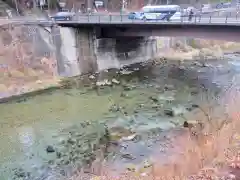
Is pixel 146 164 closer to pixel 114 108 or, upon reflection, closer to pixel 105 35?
pixel 114 108

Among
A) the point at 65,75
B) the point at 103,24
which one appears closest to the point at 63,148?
the point at 65,75

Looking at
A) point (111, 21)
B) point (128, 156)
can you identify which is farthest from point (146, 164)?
point (111, 21)

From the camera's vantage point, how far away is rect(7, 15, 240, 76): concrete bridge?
2766 cm

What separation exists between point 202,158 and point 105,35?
2576 centimetres

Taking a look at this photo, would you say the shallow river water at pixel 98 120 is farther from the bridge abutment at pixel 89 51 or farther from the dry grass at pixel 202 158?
the bridge abutment at pixel 89 51

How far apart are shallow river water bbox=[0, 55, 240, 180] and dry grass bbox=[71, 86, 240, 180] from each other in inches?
67.8

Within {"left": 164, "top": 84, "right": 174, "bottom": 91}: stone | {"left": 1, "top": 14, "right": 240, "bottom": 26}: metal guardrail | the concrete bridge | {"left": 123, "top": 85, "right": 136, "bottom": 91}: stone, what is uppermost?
{"left": 1, "top": 14, "right": 240, "bottom": 26}: metal guardrail

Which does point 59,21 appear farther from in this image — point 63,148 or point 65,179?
point 65,179

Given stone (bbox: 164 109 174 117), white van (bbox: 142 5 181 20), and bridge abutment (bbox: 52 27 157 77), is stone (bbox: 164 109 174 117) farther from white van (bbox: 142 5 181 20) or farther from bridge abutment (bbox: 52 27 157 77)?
bridge abutment (bbox: 52 27 157 77)

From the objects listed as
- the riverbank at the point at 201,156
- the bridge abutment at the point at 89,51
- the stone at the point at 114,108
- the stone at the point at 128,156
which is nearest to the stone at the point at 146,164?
the riverbank at the point at 201,156

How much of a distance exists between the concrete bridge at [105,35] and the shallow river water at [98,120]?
13.5 feet

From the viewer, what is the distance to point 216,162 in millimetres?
10500

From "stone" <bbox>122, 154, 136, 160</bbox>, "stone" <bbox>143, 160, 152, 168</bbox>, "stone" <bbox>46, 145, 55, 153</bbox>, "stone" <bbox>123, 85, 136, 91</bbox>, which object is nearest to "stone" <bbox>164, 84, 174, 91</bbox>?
"stone" <bbox>123, 85, 136, 91</bbox>

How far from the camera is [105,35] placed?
35.5 m
